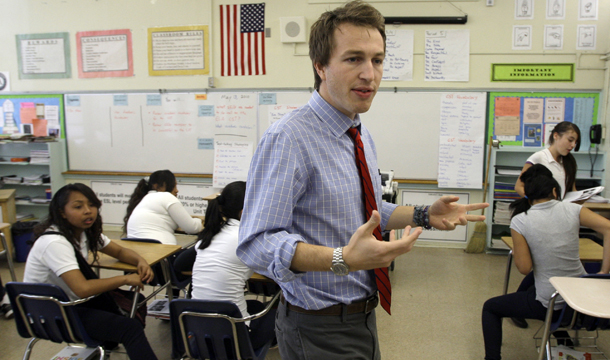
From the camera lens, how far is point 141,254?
2492 mm

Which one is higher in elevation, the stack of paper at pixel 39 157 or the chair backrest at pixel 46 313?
the stack of paper at pixel 39 157

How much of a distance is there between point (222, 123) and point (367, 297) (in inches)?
178

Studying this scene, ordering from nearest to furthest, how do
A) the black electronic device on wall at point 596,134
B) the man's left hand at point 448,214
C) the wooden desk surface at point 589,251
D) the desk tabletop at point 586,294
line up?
the man's left hand at point 448,214
the desk tabletop at point 586,294
the wooden desk surface at point 589,251
the black electronic device on wall at point 596,134

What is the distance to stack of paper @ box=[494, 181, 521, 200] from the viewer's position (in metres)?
4.74

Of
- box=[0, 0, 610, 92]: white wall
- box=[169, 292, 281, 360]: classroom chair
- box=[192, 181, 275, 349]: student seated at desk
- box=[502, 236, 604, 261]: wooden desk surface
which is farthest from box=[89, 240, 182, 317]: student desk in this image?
box=[0, 0, 610, 92]: white wall

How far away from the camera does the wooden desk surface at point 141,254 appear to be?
2346mm

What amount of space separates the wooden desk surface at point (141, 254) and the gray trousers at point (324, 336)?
4.86ft

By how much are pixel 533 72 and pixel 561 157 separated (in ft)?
4.77

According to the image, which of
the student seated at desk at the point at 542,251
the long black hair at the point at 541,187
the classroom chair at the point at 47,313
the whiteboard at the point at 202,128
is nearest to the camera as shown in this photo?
the classroom chair at the point at 47,313

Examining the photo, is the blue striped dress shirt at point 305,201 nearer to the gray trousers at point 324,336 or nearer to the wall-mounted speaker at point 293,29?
the gray trousers at point 324,336

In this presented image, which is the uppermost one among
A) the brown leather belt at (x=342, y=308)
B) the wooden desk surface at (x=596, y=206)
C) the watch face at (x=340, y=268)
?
the watch face at (x=340, y=268)

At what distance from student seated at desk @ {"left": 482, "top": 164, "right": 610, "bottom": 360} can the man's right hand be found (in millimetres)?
1751

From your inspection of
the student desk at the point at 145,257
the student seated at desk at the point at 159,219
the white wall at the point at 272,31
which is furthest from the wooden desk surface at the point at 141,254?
the white wall at the point at 272,31

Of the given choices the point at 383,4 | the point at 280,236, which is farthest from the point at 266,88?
the point at 280,236
